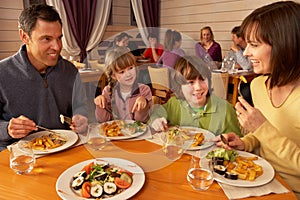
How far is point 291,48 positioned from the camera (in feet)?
3.41

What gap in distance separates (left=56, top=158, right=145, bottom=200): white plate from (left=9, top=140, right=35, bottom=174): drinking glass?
142 millimetres

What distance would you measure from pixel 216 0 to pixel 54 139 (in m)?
4.34

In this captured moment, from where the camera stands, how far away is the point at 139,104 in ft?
4.63

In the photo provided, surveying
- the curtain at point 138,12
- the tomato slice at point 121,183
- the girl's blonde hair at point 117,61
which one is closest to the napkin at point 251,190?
the tomato slice at point 121,183

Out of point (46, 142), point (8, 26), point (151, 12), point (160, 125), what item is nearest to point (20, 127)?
point (46, 142)

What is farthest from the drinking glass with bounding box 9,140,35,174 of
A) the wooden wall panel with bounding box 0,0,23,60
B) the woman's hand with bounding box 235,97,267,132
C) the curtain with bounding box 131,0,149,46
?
the curtain with bounding box 131,0,149,46

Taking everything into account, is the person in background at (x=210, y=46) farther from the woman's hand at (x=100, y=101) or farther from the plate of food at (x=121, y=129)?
the plate of food at (x=121, y=129)

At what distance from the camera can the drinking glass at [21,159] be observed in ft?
2.96

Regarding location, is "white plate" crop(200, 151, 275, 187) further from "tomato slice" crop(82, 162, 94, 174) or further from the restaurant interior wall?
the restaurant interior wall

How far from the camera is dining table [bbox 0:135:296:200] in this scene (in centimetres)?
79

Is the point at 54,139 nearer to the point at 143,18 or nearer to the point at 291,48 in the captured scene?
the point at 291,48

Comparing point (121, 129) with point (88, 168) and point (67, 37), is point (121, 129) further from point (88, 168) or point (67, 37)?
point (67, 37)

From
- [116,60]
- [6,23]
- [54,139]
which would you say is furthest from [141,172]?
[6,23]

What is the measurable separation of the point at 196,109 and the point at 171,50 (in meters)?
0.54
